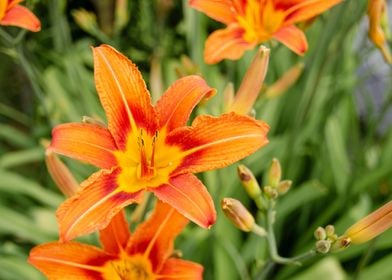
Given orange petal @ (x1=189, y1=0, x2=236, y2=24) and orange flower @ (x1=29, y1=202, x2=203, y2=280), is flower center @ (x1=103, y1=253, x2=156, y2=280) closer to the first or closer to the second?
orange flower @ (x1=29, y1=202, x2=203, y2=280)

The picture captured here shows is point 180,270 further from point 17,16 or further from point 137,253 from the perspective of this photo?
point 17,16

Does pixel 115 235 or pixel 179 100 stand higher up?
pixel 179 100

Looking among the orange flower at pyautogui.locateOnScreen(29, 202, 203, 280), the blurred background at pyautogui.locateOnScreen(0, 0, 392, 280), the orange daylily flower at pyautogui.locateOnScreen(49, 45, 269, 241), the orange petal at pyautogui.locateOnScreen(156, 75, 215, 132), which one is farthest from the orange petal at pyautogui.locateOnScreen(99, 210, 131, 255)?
the blurred background at pyautogui.locateOnScreen(0, 0, 392, 280)

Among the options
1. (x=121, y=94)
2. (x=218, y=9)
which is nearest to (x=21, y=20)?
(x=121, y=94)

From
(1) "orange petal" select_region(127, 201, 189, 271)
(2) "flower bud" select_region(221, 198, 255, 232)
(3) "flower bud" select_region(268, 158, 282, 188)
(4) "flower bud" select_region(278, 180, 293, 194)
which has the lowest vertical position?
(2) "flower bud" select_region(221, 198, 255, 232)

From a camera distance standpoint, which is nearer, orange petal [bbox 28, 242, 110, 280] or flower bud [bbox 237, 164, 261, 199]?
orange petal [bbox 28, 242, 110, 280]

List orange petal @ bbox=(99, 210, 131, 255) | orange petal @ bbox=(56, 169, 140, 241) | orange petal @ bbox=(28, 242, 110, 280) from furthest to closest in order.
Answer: orange petal @ bbox=(99, 210, 131, 255), orange petal @ bbox=(28, 242, 110, 280), orange petal @ bbox=(56, 169, 140, 241)
